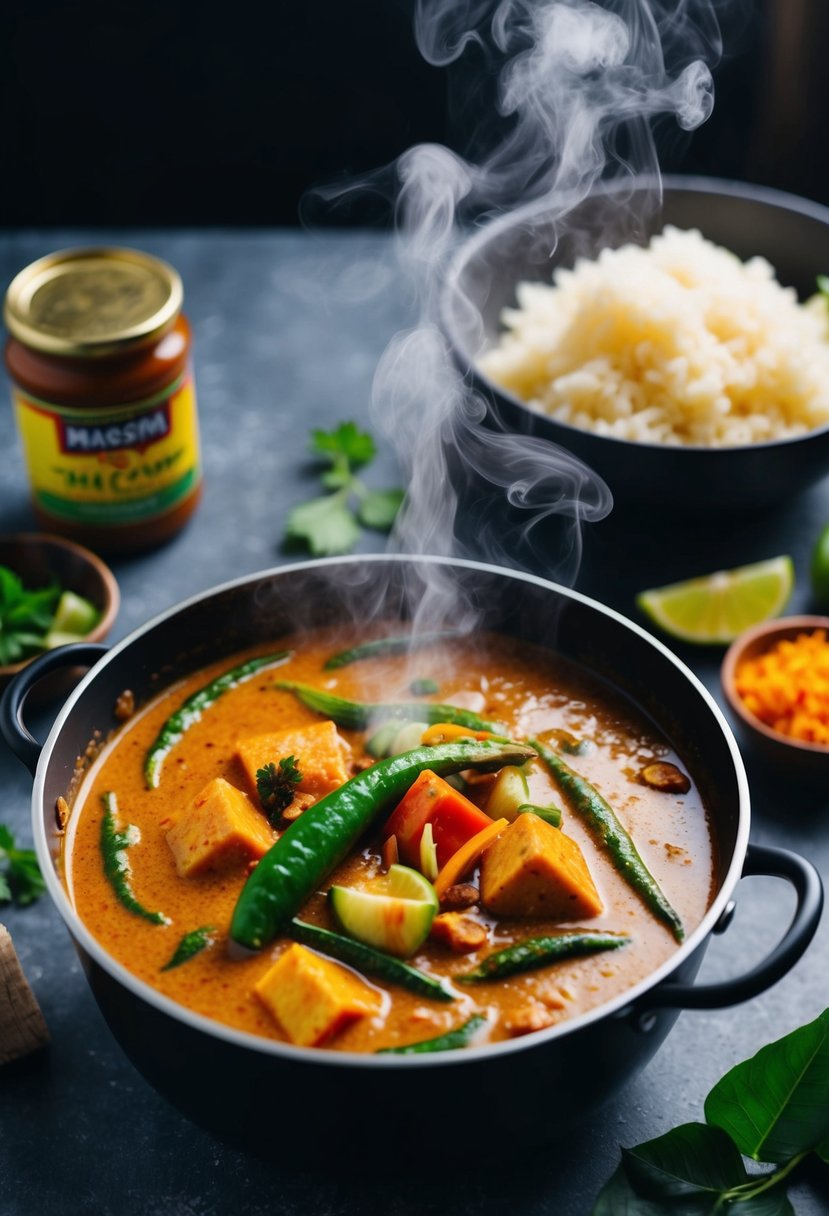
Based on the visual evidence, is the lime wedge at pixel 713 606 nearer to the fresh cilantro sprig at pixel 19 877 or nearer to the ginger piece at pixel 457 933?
the ginger piece at pixel 457 933

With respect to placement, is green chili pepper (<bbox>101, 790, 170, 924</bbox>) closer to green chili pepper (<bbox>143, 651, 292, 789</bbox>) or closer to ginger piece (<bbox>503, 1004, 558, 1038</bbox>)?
green chili pepper (<bbox>143, 651, 292, 789</bbox>)

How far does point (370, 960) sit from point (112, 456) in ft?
5.99

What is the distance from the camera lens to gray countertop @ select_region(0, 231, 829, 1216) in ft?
7.52

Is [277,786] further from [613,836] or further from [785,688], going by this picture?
[785,688]

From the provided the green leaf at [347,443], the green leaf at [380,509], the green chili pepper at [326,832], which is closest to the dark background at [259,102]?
the green leaf at [347,443]

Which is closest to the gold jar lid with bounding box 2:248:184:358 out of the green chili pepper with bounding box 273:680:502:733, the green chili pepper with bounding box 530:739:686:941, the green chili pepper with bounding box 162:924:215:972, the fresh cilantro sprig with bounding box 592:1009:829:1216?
the green chili pepper with bounding box 273:680:502:733

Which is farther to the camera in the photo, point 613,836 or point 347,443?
point 347,443

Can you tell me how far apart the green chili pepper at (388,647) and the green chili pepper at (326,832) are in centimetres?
48

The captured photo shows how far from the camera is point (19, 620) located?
3307mm

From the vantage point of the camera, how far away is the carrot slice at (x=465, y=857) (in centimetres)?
230

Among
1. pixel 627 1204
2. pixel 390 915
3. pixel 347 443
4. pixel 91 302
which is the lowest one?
pixel 627 1204

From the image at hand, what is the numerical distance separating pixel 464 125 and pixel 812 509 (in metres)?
2.63

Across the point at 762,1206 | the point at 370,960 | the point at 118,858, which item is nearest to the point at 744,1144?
the point at 762,1206

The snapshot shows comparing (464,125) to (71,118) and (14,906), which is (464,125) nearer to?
(71,118)
